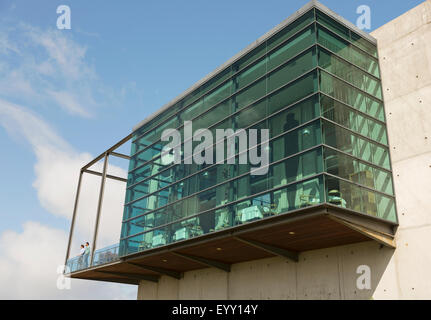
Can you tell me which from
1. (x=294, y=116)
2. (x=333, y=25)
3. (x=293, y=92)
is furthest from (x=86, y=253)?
(x=333, y=25)

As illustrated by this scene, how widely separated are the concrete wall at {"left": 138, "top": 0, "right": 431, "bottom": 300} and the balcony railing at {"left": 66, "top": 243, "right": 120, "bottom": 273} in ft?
28.5

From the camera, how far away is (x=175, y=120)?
86.9 feet

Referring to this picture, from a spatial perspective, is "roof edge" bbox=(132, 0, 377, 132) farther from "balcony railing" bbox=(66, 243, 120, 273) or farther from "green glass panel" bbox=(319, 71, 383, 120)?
"balcony railing" bbox=(66, 243, 120, 273)

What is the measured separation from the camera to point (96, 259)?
96.6ft

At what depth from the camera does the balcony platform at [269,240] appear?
1694 centimetres

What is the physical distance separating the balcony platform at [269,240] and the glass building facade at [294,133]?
0.34 meters

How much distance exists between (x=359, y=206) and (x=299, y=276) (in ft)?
16.5

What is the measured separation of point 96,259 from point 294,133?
56.8ft

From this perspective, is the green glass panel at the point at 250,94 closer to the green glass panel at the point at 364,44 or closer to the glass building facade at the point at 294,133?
the glass building facade at the point at 294,133

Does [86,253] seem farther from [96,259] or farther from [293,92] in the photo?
[293,92]

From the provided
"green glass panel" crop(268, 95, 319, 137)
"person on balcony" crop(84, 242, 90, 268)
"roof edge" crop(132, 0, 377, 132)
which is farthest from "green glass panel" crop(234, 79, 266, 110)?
"person on balcony" crop(84, 242, 90, 268)

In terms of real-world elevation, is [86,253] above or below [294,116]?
below

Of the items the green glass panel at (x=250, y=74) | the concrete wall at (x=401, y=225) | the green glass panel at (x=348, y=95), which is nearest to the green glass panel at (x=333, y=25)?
the concrete wall at (x=401, y=225)
